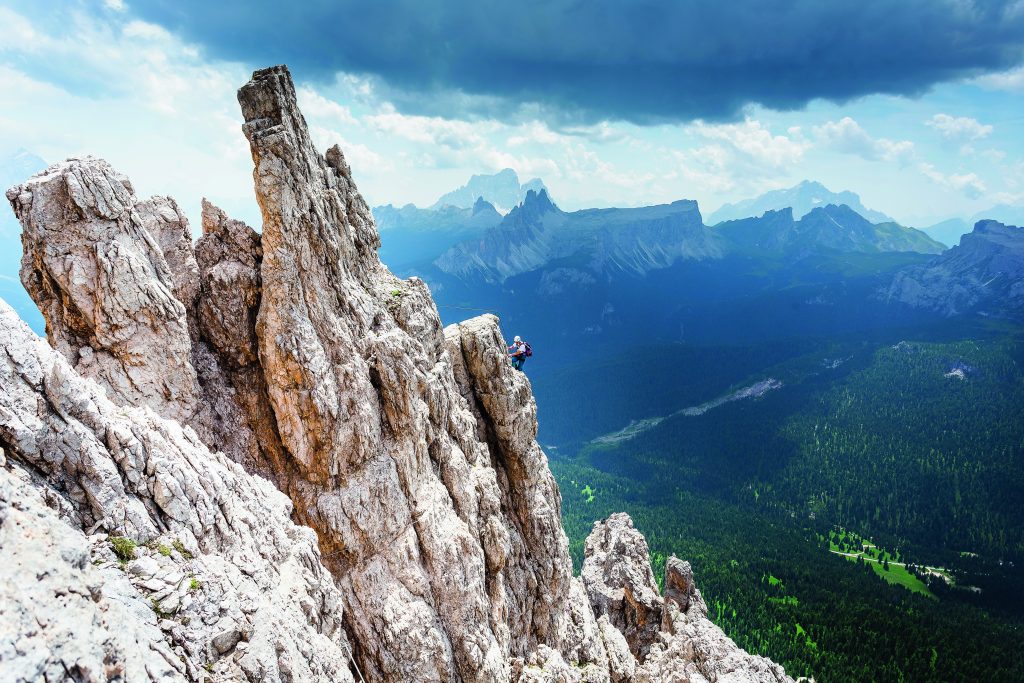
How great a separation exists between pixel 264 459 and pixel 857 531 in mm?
159117

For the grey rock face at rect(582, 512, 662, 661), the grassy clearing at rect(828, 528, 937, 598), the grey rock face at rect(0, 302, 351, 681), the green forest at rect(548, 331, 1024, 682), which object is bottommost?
the grassy clearing at rect(828, 528, 937, 598)

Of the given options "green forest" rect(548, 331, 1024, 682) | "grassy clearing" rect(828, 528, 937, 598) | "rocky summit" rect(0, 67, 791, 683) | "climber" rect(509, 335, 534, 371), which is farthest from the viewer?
"grassy clearing" rect(828, 528, 937, 598)

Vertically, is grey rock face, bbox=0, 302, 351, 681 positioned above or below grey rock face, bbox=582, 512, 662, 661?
above

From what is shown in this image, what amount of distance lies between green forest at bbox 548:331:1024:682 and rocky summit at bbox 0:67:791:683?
69.8 metres

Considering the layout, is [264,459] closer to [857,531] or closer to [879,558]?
[879,558]

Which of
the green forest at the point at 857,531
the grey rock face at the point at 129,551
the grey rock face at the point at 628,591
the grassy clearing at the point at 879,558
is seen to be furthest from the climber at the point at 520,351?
the grassy clearing at the point at 879,558

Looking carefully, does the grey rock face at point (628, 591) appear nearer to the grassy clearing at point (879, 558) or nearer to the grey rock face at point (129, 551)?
the grey rock face at point (129, 551)

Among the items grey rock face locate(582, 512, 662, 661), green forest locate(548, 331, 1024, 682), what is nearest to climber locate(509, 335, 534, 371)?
grey rock face locate(582, 512, 662, 661)

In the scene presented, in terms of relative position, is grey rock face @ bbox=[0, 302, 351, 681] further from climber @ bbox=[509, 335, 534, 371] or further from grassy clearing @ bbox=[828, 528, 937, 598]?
grassy clearing @ bbox=[828, 528, 937, 598]

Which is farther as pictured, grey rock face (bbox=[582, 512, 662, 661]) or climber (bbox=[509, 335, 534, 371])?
grey rock face (bbox=[582, 512, 662, 661])

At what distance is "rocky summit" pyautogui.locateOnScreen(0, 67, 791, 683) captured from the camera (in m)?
12.4

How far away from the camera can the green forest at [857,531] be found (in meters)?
86.9

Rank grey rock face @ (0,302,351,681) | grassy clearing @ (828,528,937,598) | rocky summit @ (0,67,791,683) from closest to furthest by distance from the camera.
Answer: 1. grey rock face @ (0,302,351,681)
2. rocky summit @ (0,67,791,683)
3. grassy clearing @ (828,528,937,598)

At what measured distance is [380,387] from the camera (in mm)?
24734
